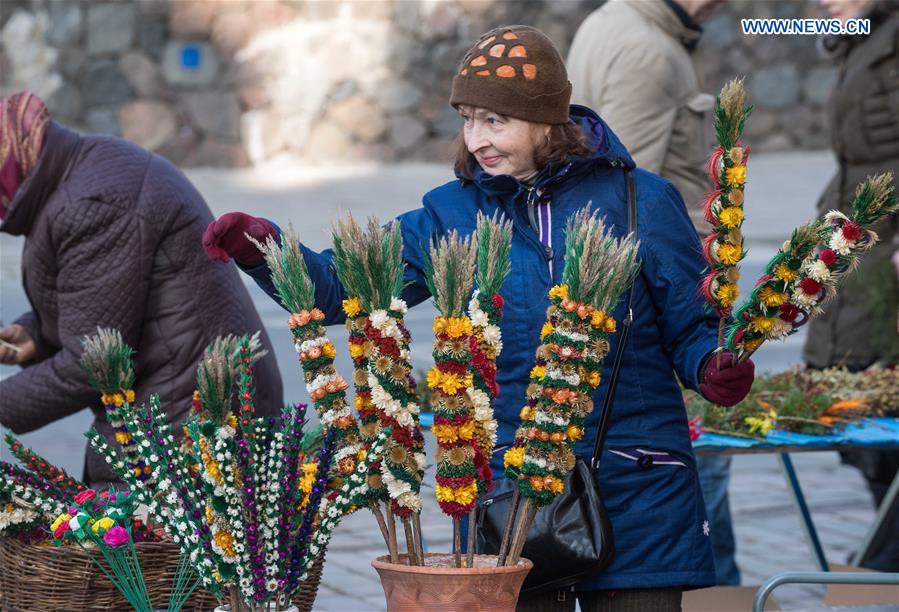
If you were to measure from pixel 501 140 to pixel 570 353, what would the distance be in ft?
2.14

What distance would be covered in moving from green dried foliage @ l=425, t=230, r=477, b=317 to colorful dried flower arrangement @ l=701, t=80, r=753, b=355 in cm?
37

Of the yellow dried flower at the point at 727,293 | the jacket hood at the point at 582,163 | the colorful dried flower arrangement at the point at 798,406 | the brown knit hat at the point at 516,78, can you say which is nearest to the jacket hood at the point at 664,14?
the colorful dried flower arrangement at the point at 798,406

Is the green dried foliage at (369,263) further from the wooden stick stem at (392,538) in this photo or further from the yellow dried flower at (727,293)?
the yellow dried flower at (727,293)

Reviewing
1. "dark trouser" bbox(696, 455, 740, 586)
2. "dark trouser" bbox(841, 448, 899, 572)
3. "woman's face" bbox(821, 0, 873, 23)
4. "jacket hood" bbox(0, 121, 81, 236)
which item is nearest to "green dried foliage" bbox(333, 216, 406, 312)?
"jacket hood" bbox(0, 121, 81, 236)

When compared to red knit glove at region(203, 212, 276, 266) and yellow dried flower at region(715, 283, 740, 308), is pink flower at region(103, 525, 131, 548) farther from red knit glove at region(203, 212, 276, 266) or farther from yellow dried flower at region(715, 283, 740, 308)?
yellow dried flower at region(715, 283, 740, 308)

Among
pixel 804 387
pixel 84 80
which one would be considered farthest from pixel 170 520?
pixel 84 80

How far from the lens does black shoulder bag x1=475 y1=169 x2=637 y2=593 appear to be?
2344 mm

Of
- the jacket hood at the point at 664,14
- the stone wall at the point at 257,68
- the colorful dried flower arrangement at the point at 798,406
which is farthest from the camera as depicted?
the stone wall at the point at 257,68

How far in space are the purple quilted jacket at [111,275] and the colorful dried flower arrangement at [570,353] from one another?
1.35 metres

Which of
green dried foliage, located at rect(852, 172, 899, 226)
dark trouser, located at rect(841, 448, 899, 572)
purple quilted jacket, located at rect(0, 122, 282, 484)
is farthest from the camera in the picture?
dark trouser, located at rect(841, 448, 899, 572)

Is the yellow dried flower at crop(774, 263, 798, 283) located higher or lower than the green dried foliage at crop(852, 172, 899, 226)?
lower

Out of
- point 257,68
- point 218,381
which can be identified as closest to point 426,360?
point 257,68

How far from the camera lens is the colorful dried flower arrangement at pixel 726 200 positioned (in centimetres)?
193

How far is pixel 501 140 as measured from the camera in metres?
2.44
